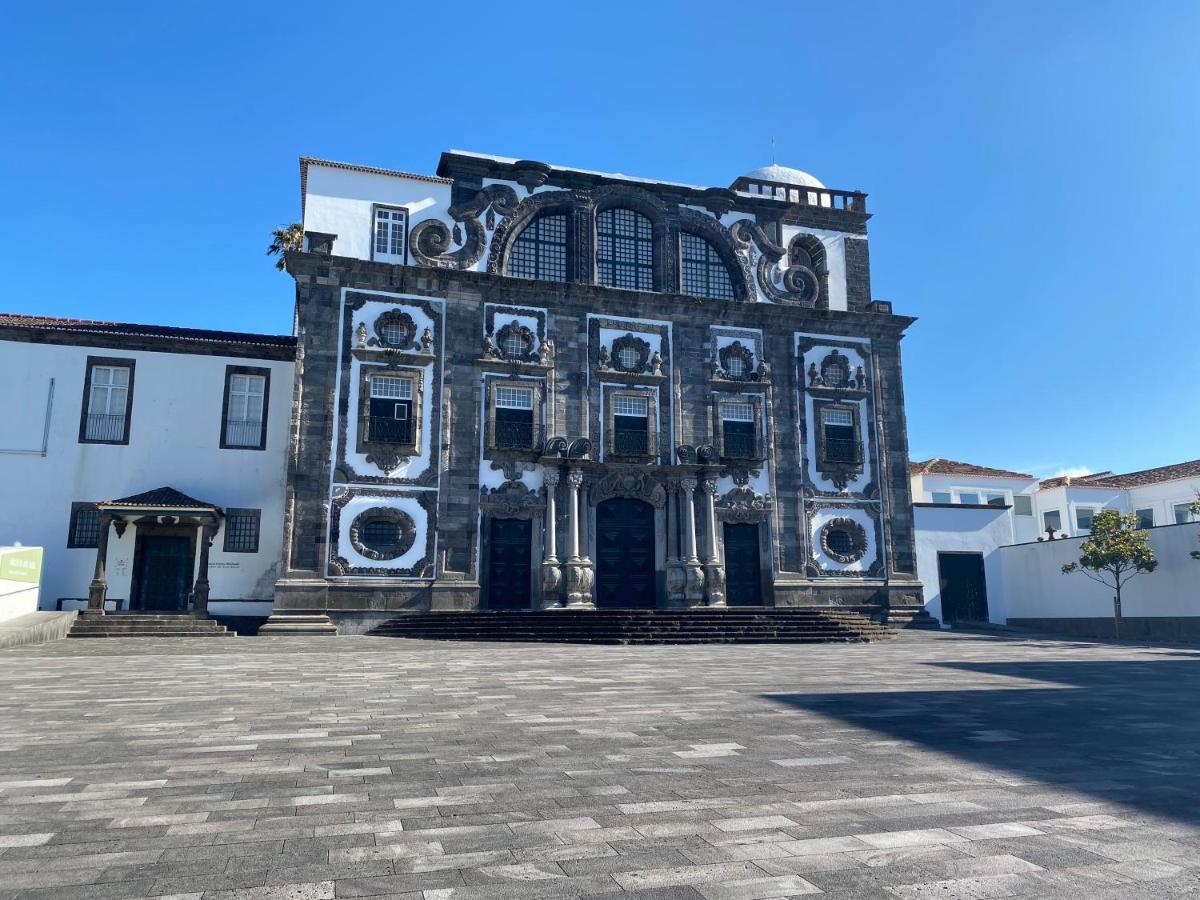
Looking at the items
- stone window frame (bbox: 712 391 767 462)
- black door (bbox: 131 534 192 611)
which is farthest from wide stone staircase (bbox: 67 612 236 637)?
stone window frame (bbox: 712 391 767 462)

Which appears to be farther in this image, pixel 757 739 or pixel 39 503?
pixel 39 503

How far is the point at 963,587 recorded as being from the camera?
30891 millimetres

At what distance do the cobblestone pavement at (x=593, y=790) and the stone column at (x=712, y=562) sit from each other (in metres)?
14.3

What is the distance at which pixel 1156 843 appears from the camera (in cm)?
446

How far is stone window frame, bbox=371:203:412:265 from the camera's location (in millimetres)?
26375

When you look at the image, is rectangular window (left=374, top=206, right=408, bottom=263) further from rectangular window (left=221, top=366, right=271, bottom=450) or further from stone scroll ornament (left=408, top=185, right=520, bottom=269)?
rectangular window (left=221, top=366, right=271, bottom=450)

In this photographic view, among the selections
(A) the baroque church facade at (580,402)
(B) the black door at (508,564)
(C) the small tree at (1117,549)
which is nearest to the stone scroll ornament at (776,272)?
(A) the baroque church facade at (580,402)

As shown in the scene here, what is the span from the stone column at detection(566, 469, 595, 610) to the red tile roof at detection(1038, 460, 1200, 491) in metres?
36.5

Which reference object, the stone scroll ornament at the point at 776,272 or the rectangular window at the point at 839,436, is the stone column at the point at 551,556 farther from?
the stone scroll ornament at the point at 776,272

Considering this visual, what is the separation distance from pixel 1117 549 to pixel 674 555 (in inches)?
523

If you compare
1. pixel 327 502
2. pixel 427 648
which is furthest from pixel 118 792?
pixel 327 502

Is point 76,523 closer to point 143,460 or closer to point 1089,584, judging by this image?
point 143,460

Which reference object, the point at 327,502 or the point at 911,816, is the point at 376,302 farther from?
the point at 911,816

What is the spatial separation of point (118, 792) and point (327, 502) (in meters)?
19.2
